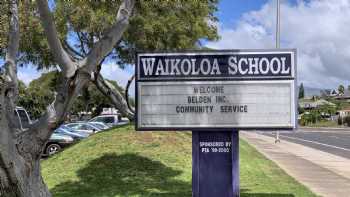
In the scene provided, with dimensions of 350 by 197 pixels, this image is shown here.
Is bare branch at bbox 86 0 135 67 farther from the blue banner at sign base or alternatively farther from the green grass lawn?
the green grass lawn

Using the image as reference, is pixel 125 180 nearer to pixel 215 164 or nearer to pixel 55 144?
pixel 215 164

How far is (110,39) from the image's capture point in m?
7.88

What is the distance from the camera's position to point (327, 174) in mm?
14875

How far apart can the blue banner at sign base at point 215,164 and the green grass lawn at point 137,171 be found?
1.33 meters

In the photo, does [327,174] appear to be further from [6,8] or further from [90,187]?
[6,8]

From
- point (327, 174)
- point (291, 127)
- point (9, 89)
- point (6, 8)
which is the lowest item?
point (327, 174)

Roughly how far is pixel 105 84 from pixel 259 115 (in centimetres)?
1118

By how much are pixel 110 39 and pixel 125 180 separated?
4.87 m

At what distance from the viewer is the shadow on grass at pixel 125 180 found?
10.7 metres

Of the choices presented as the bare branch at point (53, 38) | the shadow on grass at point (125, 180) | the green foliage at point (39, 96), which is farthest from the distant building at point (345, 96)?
the bare branch at point (53, 38)

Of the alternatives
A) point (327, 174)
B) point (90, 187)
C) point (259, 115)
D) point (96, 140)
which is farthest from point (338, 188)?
point (96, 140)

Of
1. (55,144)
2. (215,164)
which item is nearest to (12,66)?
(215,164)

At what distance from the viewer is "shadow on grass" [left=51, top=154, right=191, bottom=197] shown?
422 inches

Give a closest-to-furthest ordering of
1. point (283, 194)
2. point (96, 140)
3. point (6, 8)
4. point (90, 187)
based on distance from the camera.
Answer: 1. point (6, 8)
2. point (283, 194)
3. point (90, 187)
4. point (96, 140)
